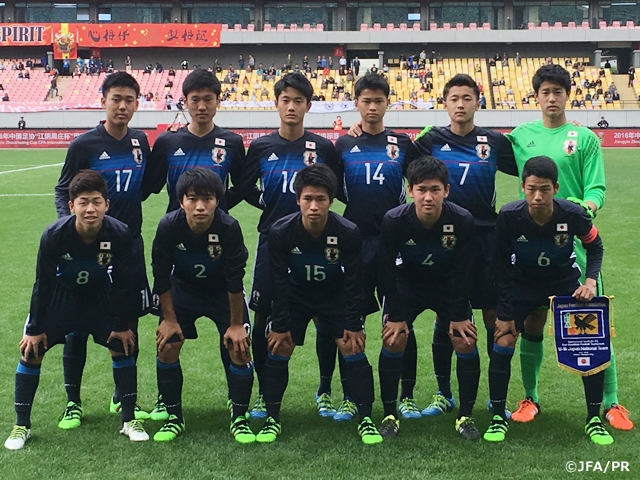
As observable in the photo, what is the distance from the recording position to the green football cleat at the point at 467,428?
13.3ft

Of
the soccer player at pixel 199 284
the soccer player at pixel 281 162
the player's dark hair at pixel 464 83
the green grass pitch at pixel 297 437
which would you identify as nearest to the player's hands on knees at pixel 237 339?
the soccer player at pixel 199 284

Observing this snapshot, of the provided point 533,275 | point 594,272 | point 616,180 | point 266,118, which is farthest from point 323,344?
point 266,118

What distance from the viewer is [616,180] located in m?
17.6

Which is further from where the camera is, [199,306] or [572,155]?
[572,155]

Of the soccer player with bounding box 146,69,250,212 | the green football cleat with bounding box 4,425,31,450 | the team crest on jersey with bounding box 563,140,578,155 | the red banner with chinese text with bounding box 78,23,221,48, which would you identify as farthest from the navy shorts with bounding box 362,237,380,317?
the red banner with chinese text with bounding box 78,23,221,48

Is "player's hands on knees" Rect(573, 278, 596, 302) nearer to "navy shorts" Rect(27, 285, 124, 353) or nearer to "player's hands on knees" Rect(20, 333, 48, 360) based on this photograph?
"navy shorts" Rect(27, 285, 124, 353)

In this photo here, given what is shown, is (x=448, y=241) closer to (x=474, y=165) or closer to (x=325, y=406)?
(x=474, y=165)

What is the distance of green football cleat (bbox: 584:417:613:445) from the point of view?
Result: 391cm

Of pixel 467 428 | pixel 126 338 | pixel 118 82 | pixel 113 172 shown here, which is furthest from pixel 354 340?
pixel 118 82

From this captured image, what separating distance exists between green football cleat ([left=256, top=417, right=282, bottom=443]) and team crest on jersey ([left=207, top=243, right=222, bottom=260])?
96cm

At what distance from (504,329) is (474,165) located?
100 cm

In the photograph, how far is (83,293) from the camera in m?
4.18

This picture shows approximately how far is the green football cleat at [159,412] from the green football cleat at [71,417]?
16.2 inches

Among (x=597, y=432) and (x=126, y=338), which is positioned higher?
(x=126, y=338)
